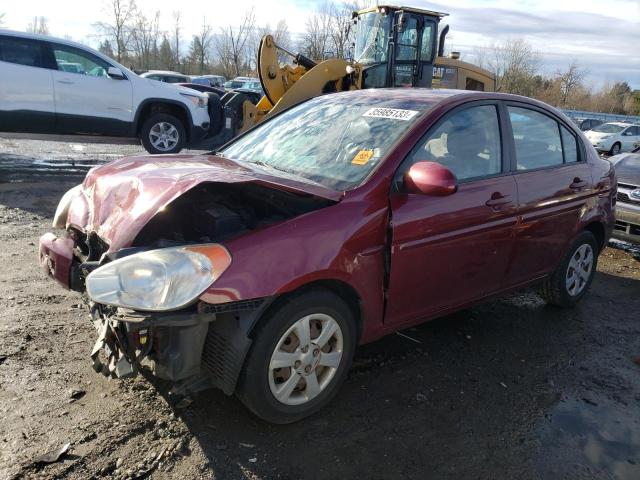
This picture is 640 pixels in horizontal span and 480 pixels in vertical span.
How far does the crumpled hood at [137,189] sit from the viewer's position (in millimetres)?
2738

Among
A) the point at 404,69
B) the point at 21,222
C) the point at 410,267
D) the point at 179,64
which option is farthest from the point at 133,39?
the point at 410,267

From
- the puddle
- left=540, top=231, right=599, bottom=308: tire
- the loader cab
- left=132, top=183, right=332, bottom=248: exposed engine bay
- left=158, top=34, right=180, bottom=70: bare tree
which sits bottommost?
the puddle

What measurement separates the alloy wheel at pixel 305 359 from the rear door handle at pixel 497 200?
1.42 m

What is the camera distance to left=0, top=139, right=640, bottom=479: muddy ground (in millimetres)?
2598

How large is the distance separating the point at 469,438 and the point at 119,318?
1882 millimetres

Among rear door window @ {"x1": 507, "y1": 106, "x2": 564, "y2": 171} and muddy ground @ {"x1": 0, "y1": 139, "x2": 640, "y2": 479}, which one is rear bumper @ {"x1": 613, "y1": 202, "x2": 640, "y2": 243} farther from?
rear door window @ {"x1": 507, "y1": 106, "x2": 564, "y2": 171}

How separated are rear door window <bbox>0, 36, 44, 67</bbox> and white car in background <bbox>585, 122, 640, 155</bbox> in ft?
72.3

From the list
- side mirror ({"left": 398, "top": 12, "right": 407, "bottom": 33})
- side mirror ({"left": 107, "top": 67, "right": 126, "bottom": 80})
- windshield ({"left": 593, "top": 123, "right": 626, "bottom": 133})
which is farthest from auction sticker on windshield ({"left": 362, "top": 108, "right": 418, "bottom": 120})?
windshield ({"left": 593, "top": 123, "right": 626, "bottom": 133})

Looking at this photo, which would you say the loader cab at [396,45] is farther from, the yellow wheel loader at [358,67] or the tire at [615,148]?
the tire at [615,148]

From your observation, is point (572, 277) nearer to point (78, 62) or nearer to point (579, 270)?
point (579, 270)

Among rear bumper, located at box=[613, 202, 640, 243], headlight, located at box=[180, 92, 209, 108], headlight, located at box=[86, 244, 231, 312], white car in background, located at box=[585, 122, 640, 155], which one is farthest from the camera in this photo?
white car in background, located at box=[585, 122, 640, 155]

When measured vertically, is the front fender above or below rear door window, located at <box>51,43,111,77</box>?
below

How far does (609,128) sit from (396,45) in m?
18.2

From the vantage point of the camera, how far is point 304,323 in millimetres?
2764
